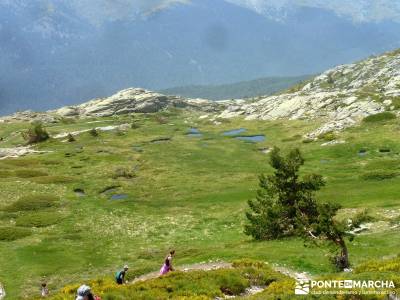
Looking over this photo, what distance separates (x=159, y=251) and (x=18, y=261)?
15029 mm

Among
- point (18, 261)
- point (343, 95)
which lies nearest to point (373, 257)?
point (18, 261)

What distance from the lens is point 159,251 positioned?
52688mm

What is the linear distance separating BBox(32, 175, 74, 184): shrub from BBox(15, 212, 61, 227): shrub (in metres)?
22.9

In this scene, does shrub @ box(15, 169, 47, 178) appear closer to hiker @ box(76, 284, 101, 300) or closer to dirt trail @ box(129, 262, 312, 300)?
dirt trail @ box(129, 262, 312, 300)

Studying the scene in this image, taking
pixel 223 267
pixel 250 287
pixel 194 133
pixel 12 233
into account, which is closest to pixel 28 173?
pixel 12 233

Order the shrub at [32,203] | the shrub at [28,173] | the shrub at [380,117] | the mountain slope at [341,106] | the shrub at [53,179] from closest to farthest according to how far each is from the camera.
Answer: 1. the shrub at [32,203]
2. the shrub at [53,179]
3. the shrub at [28,173]
4. the shrub at [380,117]
5. the mountain slope at [341,106]

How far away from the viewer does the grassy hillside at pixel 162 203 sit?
4622 cm

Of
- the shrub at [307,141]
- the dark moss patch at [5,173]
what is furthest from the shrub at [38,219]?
the shrub at [307,141]

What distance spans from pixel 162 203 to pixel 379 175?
33876 millimetres

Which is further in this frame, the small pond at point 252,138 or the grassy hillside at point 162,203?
the small pond at point 252,138

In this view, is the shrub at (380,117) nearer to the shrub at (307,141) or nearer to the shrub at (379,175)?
the shrub at (307,141)

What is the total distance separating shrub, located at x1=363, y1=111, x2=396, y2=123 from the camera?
119188 mm

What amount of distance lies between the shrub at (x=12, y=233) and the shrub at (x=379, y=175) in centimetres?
4994

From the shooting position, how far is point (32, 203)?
74.9 m
